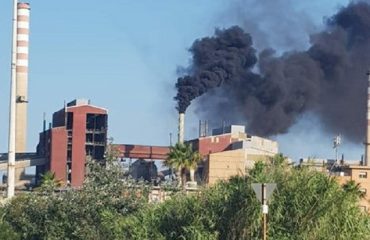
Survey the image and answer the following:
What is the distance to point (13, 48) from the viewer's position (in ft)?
142

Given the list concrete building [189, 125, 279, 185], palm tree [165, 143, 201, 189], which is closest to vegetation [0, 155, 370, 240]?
palm tree [165, 143, 201, 189]

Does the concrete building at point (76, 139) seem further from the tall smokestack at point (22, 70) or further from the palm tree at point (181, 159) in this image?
the palm tree at point (181, 159)

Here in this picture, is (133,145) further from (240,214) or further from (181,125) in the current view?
(240,214)

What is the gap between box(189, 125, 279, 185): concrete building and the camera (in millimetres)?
125688

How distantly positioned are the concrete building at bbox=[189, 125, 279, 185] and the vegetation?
3196 inches

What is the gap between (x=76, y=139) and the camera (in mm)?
123125

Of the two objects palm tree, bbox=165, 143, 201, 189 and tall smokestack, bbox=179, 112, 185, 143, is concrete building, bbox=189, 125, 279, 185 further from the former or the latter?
palm tree, bbox=165, 143, 201, 189

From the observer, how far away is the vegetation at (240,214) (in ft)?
103

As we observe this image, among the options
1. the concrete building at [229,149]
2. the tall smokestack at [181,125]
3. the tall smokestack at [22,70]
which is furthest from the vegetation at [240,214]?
the tall smokestack at [181,125]

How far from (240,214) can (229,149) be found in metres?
104

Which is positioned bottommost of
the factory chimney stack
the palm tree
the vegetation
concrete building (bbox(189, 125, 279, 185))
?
the vegetation

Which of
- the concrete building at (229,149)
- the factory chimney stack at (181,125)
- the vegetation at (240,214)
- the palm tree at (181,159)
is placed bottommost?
the vegetation at (240,214)

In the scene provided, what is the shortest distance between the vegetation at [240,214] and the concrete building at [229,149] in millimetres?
81188

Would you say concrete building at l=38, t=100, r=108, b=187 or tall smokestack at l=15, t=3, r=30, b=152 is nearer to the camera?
tall smokestack at l=15, t=3, r=30, b=152
